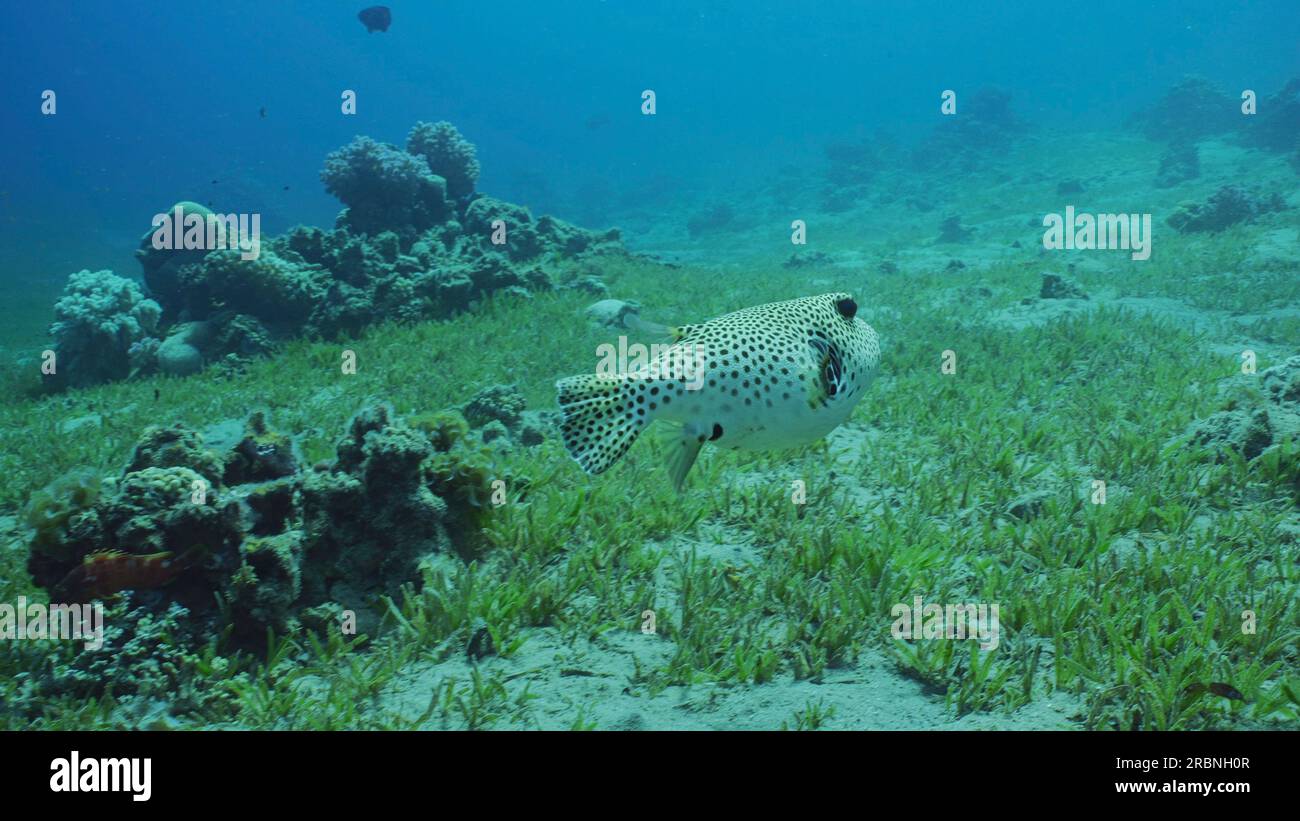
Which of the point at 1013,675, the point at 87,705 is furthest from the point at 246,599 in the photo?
the point at 1013,675

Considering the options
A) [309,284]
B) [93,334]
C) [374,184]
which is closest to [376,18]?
[374,184]

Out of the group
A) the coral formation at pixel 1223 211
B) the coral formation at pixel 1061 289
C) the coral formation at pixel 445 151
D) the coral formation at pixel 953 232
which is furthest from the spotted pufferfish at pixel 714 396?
the coral formation at pixel 953 232

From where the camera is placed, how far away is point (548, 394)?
9297 millimetres

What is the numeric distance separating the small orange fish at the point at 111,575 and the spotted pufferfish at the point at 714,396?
268cm

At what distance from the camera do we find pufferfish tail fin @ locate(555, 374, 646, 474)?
3.47 m

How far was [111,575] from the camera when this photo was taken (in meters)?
4.04

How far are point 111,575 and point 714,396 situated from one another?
363 cm

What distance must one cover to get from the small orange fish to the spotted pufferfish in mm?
2677
